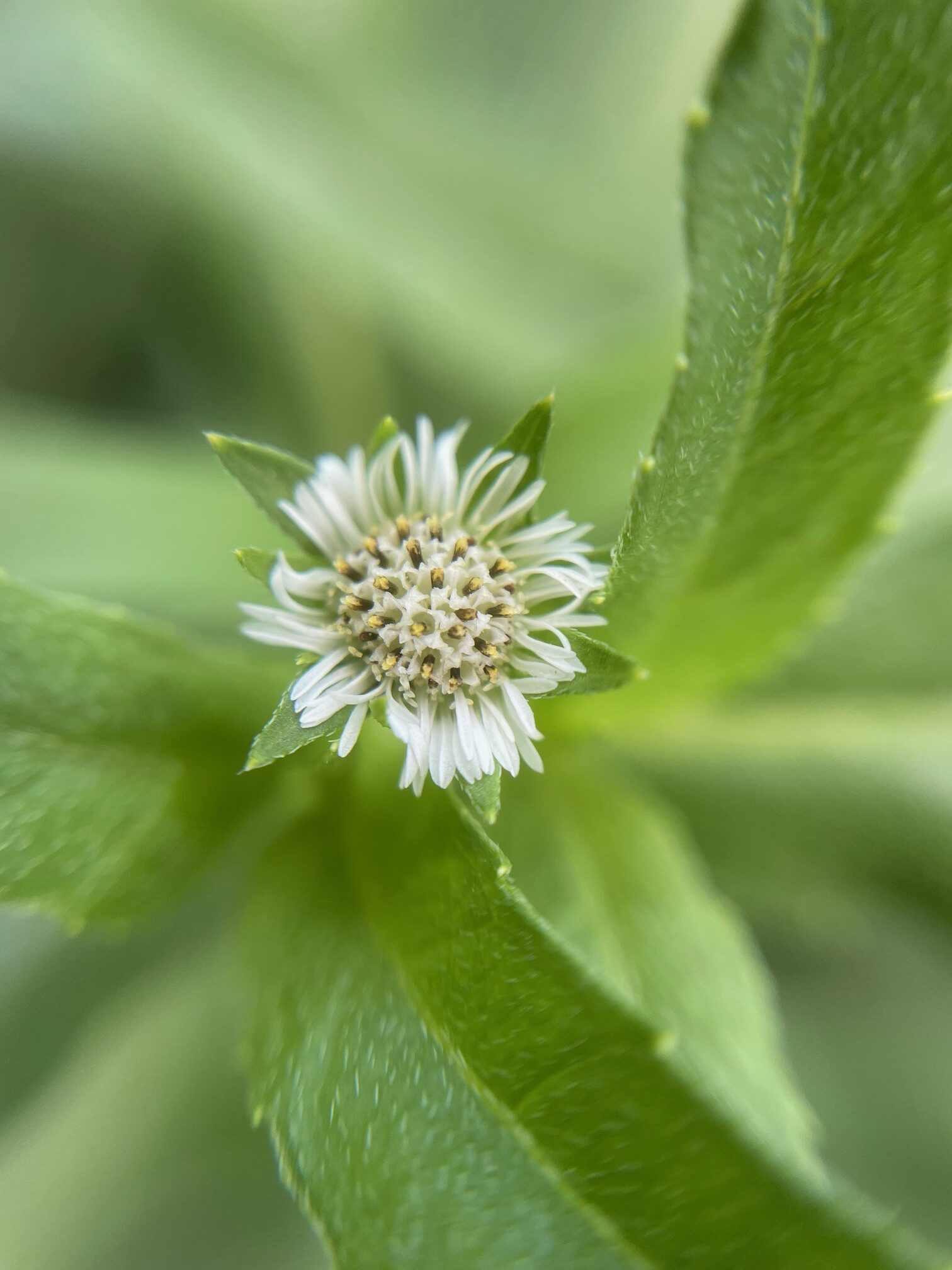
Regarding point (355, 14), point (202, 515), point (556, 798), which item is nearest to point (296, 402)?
point (202, 515)

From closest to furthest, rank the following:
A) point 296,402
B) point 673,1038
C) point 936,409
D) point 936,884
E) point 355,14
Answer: point 673,1038 < point 936,409 < point 936,884 < point 296,402 < point 355,14

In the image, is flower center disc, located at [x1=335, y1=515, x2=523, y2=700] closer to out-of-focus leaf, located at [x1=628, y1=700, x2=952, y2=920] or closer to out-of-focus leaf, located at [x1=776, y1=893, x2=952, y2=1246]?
out-of-focus leaf, located at [x1=628, y1=700, x2=952, y2=920]

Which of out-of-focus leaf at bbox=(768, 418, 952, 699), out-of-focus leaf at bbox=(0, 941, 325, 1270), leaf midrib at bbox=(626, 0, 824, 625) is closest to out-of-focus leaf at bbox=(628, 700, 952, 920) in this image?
out-of-focus leaf at bbox=(768, 418, 952, 699)

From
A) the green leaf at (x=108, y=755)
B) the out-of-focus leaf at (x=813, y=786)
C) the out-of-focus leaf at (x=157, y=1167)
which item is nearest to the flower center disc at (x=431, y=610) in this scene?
the green leaf at (x=108, y=755)

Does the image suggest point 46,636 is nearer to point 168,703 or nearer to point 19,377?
point 168,703

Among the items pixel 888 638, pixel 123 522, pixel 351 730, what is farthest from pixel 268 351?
pixel 351 730

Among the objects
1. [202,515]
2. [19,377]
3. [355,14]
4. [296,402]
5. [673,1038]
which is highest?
[355,14]
